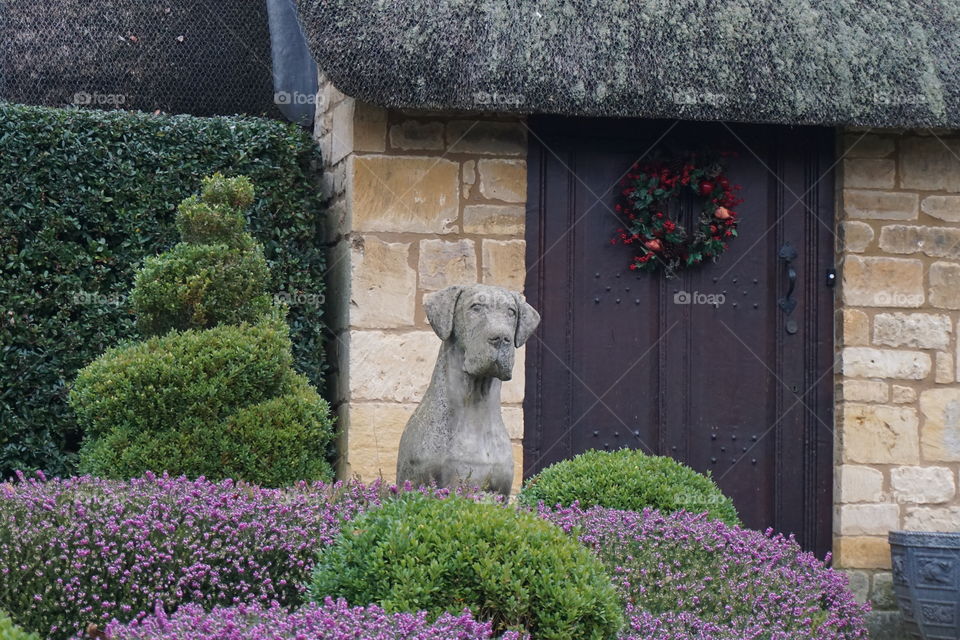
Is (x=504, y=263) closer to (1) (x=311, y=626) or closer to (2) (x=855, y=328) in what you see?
(2) (x=855, y=328)

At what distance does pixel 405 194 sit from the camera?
7.05m

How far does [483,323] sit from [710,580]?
1.33 meters

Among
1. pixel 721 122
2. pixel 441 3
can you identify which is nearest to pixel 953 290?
pixel 721 122

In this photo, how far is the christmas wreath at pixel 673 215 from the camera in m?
7.41

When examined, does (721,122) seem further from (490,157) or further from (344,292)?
(344,292)

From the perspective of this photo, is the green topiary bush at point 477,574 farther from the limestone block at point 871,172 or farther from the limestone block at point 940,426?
the limestone block at point 871,172

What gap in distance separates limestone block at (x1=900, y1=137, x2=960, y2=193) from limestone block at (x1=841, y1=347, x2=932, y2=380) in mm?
975

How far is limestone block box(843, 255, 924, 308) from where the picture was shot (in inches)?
295

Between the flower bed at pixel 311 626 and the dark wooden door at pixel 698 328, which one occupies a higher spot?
the dark wooden door at pixel 698 328

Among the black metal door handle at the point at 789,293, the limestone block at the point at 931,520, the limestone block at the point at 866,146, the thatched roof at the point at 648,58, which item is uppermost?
the thatched roof at the point at 648,58

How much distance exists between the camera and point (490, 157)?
23.6 ft

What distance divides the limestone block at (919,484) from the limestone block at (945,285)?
0.94 m

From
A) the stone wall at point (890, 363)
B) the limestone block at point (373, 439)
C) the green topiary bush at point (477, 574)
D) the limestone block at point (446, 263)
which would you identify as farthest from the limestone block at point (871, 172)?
the green topiary bush at point (477, 574)

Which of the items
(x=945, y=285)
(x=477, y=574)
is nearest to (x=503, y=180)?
(x=945, y=285)
